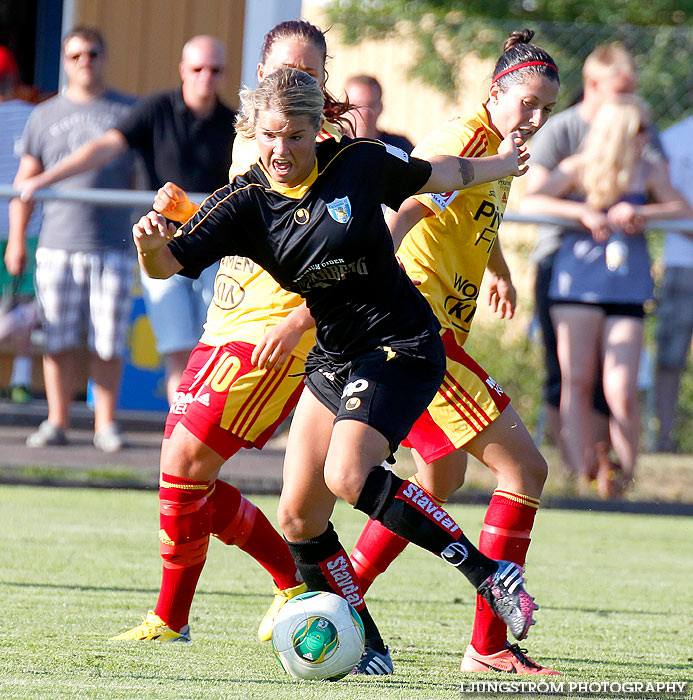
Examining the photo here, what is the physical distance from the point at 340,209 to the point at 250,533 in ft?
4.82

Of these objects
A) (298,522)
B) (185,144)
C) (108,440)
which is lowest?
(108,440)

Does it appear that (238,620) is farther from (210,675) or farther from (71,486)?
(71,486)

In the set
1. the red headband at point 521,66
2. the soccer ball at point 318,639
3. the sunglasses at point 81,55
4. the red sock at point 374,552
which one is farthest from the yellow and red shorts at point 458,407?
the sunglasses at point 81,55

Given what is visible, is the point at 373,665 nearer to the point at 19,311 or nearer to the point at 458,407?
the point at 458,407

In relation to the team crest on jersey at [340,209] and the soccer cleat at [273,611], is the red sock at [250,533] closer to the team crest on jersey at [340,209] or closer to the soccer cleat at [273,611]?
the soccer cleat at [273,611]

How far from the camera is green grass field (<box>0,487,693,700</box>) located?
382 cm

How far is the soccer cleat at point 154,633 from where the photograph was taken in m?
4.42

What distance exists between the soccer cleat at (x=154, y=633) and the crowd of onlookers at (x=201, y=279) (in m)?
3.58

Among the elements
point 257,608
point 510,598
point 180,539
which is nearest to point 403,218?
point 510,598

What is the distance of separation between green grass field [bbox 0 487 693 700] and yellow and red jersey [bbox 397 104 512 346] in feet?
3.96

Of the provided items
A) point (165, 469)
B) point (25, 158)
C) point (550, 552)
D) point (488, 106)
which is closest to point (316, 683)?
point (165, 469)

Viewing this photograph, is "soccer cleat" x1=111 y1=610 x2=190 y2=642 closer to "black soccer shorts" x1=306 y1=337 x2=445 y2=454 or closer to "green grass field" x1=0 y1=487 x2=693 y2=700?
"green grass field" x1=0 y1=487 x2=693 y2=700

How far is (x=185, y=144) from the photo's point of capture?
26.0 ft

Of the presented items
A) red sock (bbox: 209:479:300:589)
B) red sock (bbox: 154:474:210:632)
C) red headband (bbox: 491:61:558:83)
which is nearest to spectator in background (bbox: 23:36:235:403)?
red sock (bbox: 209:479:300:589)
